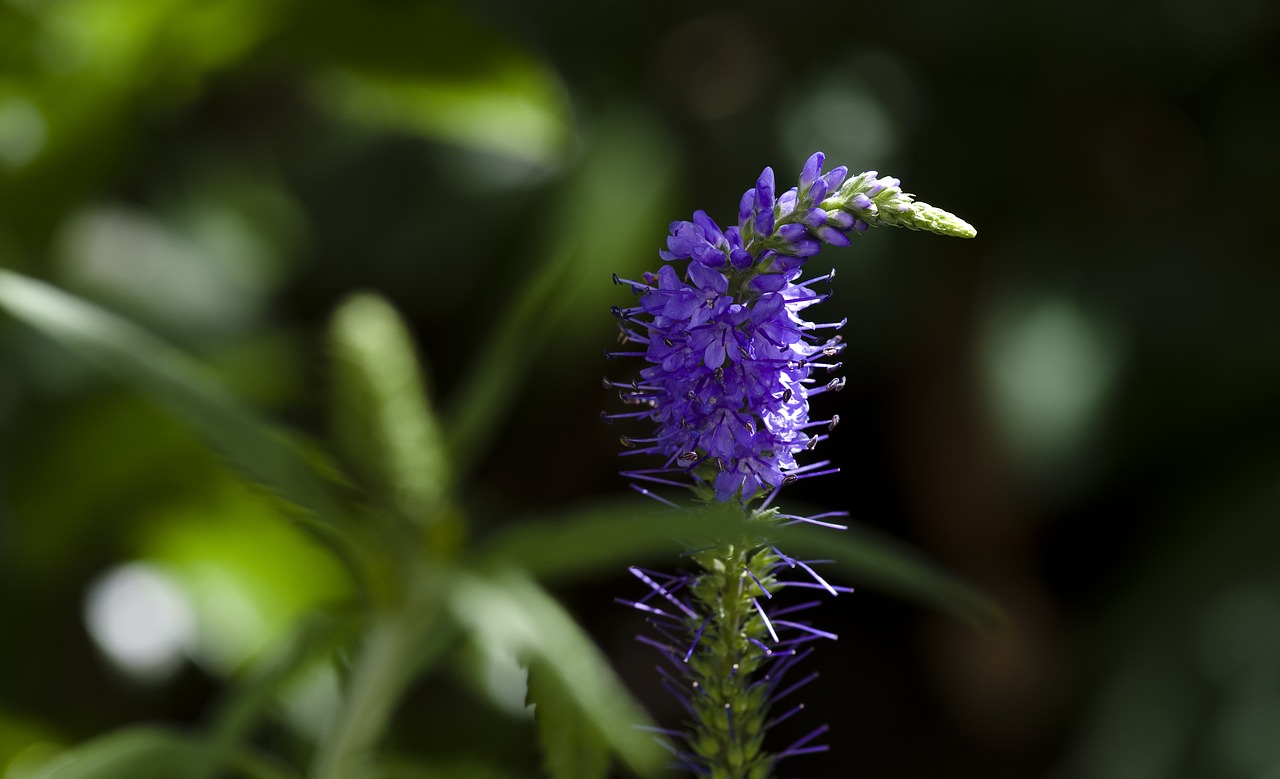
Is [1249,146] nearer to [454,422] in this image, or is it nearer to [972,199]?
[972,199]

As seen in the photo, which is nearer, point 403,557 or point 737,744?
point 737,744

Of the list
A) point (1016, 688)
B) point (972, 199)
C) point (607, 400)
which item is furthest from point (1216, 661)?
point (607, 400)

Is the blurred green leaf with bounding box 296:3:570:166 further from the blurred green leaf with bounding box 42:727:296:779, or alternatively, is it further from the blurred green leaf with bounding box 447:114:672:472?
the blurred green leaf with bounding box 42:727:296:779

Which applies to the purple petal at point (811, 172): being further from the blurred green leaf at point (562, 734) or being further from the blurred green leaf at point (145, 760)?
the blurred green leaf at point (145, 760)

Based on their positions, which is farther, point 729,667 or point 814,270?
point 814,270

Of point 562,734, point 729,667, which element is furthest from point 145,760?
point 729,667

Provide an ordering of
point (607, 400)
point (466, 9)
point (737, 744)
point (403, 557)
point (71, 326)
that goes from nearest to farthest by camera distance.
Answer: point (737, 744) → point (71, 326) → point (403, 557) → point (466, 9) → point (607, 400)

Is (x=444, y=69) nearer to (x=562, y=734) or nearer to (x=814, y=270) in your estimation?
(x=814, y=270)
